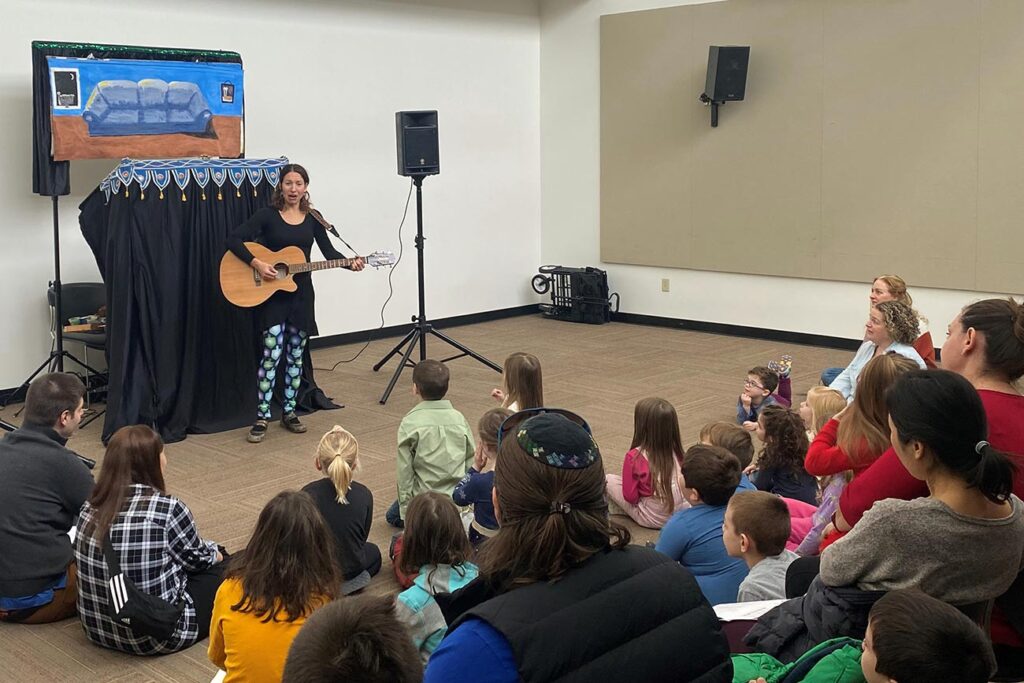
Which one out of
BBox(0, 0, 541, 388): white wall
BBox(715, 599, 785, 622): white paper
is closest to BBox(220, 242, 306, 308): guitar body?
BBox(0, 0, 541, 388): white wall

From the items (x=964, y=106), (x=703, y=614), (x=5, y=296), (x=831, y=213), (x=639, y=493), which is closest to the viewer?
(x=703, y=614)

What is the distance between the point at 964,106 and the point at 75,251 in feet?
19.6

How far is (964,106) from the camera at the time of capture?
7.58 m

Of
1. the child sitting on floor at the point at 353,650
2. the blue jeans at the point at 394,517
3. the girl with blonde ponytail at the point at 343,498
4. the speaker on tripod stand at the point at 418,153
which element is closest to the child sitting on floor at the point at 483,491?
the girl with blonde ponytail at the point at 343,498

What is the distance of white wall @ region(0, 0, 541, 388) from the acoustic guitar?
1.66m

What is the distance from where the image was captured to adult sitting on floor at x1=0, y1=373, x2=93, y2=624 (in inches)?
140

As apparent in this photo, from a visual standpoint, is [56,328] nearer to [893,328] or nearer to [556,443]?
[893,328]

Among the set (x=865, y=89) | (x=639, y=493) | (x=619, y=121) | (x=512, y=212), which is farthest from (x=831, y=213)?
(x=639, y=493)

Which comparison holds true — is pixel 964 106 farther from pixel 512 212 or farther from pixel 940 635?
pixel 940 635

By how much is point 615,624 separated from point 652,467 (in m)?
2.65

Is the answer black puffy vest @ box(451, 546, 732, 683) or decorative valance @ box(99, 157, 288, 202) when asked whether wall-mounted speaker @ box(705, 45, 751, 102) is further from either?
black puffy vest @ box(451, 546, 732, 683)

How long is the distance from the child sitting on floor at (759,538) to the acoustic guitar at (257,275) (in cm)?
357

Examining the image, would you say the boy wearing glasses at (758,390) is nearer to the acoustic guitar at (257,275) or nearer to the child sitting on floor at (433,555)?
the acoustic guitar at (257,275)

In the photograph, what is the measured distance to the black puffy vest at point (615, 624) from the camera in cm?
160
